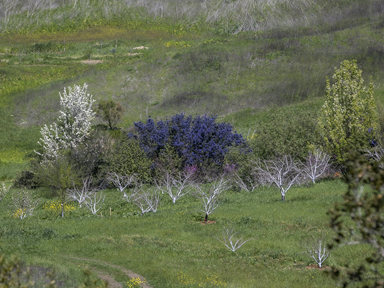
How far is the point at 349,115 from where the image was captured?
119 feet

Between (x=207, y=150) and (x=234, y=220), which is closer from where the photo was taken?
(x=234, y=220)

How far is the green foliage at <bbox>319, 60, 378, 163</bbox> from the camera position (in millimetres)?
36156

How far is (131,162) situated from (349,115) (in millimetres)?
22680

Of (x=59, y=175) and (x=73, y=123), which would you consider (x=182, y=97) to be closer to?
(x=73, y=123)

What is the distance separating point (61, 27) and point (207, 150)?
289 feet

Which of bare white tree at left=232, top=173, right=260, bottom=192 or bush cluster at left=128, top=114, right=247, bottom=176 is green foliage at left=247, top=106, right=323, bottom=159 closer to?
bare white tree at left=232, top=173, right=260, bottom=192

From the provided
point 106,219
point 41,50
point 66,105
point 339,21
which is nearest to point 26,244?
point 106,219

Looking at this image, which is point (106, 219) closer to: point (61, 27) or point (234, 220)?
point (234, 220)

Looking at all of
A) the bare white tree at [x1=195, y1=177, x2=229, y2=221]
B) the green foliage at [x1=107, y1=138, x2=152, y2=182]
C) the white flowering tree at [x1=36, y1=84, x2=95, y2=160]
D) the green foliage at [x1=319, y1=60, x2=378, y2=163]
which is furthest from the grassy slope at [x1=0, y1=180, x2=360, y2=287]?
the white flowering tree at [x1=36, y1=84, x2=95, y2=160]

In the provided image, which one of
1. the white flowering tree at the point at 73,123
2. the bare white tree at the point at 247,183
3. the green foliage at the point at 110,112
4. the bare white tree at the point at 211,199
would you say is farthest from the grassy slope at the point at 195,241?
the green foliage at the point at 110,112

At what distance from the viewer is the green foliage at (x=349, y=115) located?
36.2 m

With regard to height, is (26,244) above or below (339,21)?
above

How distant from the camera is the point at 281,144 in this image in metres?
40.2

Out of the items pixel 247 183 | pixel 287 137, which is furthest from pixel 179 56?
pixel 247 183
